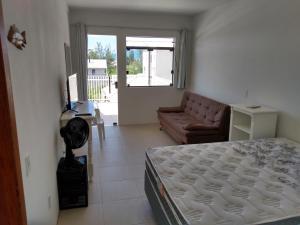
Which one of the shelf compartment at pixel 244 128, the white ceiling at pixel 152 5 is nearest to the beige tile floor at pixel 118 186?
the shelf compartment at pixel 244 128

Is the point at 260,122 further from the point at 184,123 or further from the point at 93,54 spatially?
the point at 93,54

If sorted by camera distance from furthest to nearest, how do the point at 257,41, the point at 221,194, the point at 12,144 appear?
the point at 257,41 → the point at 221,194 → the point at 12,144

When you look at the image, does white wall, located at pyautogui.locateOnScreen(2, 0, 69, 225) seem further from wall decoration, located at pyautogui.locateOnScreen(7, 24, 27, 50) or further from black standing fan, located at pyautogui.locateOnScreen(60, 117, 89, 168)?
black standing fan, located at pyautogui.locateOnScreen(60, 117, 89, 168)

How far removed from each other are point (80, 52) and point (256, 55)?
Answer: 3.62 m

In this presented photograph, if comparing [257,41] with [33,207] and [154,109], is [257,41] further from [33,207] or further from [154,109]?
[33,207]

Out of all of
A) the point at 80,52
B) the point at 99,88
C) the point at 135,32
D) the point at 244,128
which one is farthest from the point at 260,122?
the point at 99,88

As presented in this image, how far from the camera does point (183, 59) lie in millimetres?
5715

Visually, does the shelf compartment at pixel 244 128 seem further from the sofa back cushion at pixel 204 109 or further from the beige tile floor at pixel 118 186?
the beige tile floor at pixel 118 186

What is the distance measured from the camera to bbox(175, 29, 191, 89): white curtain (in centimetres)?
561

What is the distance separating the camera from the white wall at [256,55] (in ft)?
9.32

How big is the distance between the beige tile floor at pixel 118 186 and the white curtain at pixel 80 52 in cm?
134

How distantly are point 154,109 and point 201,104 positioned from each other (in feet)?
5.23

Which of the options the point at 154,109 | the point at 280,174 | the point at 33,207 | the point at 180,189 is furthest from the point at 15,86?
the point at 154,109

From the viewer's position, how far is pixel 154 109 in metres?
5.91
